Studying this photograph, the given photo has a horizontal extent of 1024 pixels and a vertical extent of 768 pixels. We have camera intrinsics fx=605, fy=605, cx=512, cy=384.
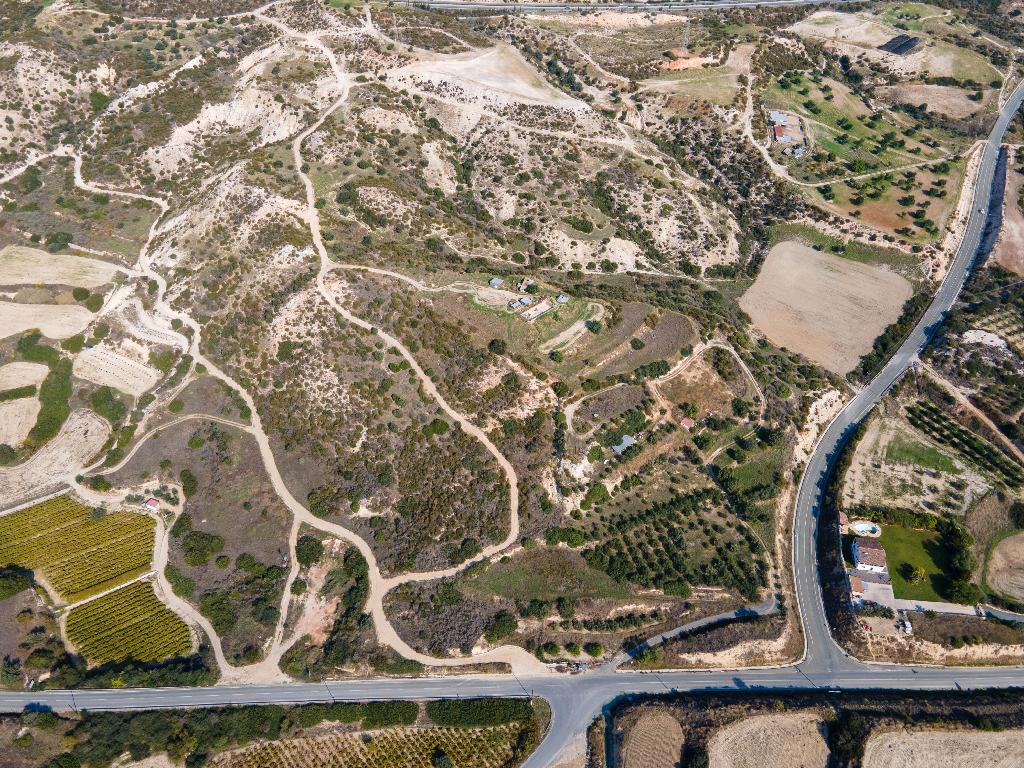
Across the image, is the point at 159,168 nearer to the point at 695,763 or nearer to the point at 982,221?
the point at 695,763

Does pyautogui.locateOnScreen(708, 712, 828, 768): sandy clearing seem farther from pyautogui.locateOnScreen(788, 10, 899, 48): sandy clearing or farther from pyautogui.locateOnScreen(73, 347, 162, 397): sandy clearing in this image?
pyautogui.locateOnScreen(788, 10, 899, 48): sandy clearing

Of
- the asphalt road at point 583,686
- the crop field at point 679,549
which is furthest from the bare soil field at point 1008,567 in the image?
the crop field at point 679,549

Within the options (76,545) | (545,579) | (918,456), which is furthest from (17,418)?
(918,456)

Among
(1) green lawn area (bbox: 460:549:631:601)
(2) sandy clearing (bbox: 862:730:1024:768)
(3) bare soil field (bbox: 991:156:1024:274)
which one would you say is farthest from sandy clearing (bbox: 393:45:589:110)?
(2) sandy clearing (bbox: 862:730:1024:768)

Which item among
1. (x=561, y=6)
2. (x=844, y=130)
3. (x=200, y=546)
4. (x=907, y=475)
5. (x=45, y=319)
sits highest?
(x=561, y=6)

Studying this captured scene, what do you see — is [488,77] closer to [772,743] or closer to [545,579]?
[545,579]

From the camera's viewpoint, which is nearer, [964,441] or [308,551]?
[308,551]
